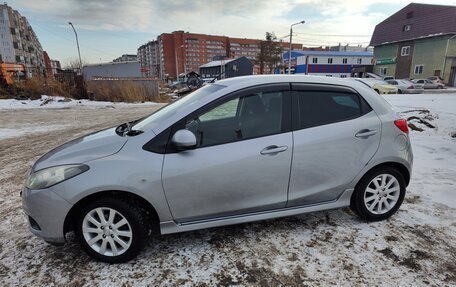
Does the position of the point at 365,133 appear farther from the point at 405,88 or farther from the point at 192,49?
the point at 192,49

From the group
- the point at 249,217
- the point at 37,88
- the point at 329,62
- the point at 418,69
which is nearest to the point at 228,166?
the point at 249,217

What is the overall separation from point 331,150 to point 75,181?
238 cm

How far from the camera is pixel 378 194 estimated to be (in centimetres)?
319

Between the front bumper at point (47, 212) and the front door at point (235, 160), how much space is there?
2.97 ft

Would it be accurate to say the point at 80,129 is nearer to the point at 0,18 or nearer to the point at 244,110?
the point at 244,110

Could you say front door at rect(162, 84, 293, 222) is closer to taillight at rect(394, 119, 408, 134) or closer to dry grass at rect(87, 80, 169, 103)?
taillight at rect(394, 119, 408, 134)

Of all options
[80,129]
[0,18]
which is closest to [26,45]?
[0,18]

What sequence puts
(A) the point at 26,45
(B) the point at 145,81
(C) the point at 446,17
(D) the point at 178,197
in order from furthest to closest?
(A) the point at 26,45 → (C) the point at 446,17 → (B) the point at 145,81 → (D) the point at 178,197

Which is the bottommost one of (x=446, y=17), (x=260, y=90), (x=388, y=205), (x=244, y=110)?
(x=388, y=205)

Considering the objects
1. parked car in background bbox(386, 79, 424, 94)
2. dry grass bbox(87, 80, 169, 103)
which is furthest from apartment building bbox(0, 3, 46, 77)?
parked car in background bbox(386, 79, 424, 94)

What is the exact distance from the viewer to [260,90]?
2.88m

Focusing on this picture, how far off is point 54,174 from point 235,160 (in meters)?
1.57

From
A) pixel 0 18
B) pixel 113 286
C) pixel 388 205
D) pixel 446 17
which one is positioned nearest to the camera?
pixel 113 286

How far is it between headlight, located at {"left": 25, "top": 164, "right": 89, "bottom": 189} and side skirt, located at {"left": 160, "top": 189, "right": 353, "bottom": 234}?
2.85ft
